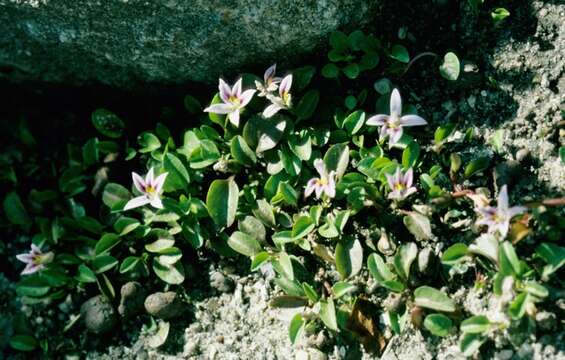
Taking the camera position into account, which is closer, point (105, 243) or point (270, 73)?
point (270, 73)

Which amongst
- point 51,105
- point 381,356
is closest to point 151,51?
point 51,105

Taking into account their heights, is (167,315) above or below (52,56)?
below

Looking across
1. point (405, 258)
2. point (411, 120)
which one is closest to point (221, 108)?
point (411, 120)

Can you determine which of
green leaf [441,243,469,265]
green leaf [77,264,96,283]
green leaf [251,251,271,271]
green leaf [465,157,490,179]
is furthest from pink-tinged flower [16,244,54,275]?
green leaf [465,157,490,179]

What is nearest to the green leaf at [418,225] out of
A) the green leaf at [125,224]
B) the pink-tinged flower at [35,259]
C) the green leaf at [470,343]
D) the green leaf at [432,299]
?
the green leaf at [432,299]

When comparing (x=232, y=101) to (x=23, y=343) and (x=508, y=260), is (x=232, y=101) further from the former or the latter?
(x=23, y=343)

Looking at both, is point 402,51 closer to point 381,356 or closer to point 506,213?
point 506,213

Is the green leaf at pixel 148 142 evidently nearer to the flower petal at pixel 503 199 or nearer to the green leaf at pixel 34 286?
the green leaf at pixel 34 286
